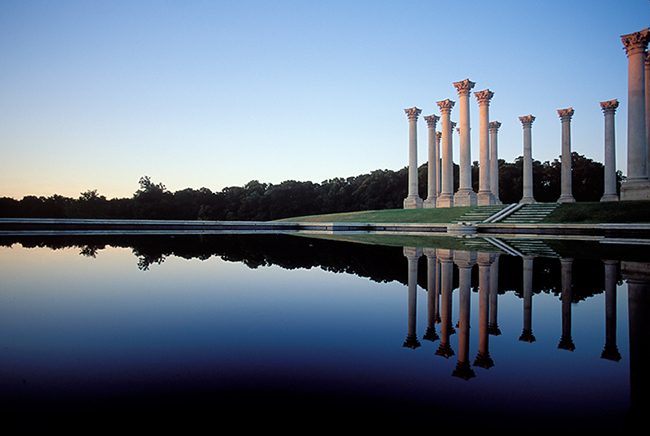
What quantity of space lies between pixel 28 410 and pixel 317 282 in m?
7.23

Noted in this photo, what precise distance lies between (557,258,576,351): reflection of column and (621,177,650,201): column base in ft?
101

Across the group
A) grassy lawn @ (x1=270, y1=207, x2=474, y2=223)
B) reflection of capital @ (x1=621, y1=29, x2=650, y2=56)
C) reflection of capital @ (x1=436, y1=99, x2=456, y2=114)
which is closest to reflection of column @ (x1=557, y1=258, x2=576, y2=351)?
grassy lawn @ (x1=270, y1=207, x2=474, y2=223)

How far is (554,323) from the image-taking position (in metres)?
6.19

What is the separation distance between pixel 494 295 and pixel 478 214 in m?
36.4

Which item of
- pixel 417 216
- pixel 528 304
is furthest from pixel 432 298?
pixel 417 216

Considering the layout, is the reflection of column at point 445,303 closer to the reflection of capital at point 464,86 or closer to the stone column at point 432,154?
the reflection of capital at point 464,86

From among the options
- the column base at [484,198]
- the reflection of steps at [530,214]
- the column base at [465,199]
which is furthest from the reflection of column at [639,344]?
the column base at [484,198]

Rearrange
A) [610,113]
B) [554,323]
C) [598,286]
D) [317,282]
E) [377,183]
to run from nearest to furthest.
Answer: [554,323] < [598,286] < [317,282] < [610,113] < [377,183]

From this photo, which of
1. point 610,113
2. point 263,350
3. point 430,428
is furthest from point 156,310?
point 610,113

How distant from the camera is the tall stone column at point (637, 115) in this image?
118 ft

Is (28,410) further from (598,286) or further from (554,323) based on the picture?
(598,286)

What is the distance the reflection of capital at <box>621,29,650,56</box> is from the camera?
117 ft

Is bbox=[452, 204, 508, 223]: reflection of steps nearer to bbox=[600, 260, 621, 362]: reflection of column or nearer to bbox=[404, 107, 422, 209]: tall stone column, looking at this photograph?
bbox=[404, 107, 422, 209]: tall stone column

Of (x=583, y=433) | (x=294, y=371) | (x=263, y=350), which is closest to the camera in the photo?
(x=583, y=433)
